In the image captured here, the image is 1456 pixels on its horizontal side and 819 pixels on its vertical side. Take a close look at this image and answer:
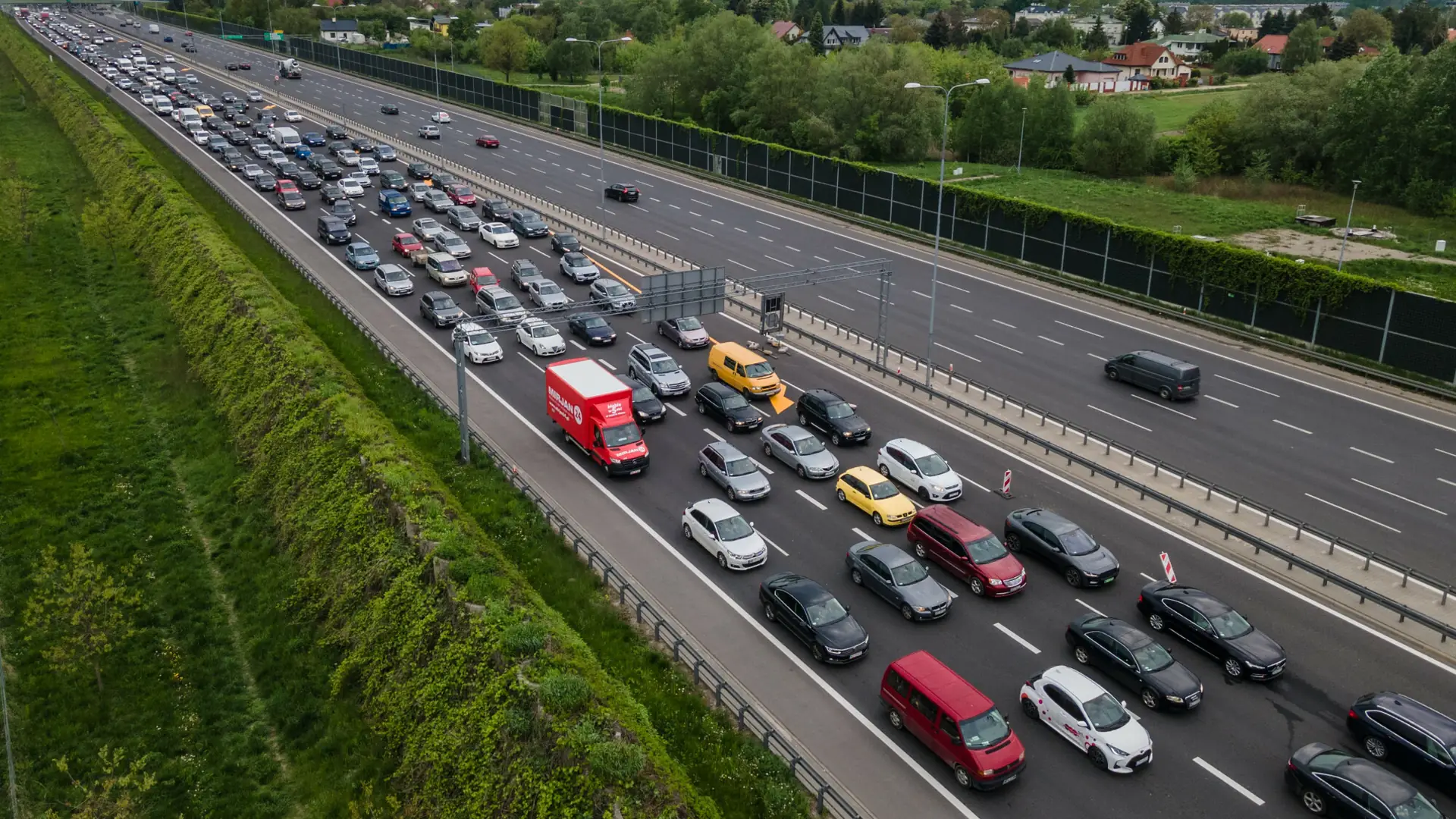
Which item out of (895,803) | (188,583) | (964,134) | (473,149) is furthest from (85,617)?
(964,134)

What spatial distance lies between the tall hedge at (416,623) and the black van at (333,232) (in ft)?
63.5

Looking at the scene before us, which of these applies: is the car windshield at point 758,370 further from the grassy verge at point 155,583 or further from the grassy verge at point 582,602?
the grassy verge at point 155,583

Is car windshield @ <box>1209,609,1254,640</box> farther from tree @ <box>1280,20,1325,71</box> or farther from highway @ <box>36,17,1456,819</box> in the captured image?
tree @ <box>1280,20,1325,71</box>

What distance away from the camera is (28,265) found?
207ft

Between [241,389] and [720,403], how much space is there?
19.3 m

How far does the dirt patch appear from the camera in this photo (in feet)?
219

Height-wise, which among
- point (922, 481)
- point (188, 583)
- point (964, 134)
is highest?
point (964, 134)

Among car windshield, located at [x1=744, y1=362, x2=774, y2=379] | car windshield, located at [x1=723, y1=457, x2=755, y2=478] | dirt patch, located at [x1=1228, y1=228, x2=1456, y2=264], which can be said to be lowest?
car windshield, located at [x1=723, y1=457, x2=755, y2=478]

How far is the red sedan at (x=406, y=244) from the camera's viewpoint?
6363 cm

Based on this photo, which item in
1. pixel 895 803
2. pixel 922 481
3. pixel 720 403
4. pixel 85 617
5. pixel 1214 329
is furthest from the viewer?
pixel 1214 329

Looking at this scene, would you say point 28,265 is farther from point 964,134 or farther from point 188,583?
point 964,134

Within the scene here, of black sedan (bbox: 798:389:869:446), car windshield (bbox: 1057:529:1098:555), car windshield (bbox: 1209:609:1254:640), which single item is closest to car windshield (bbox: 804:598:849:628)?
car windshield (bbox: 1057:529:1098:555)

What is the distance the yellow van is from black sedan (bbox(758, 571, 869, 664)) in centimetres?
1605

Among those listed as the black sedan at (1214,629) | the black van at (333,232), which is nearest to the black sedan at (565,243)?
the black van at (333,232)
